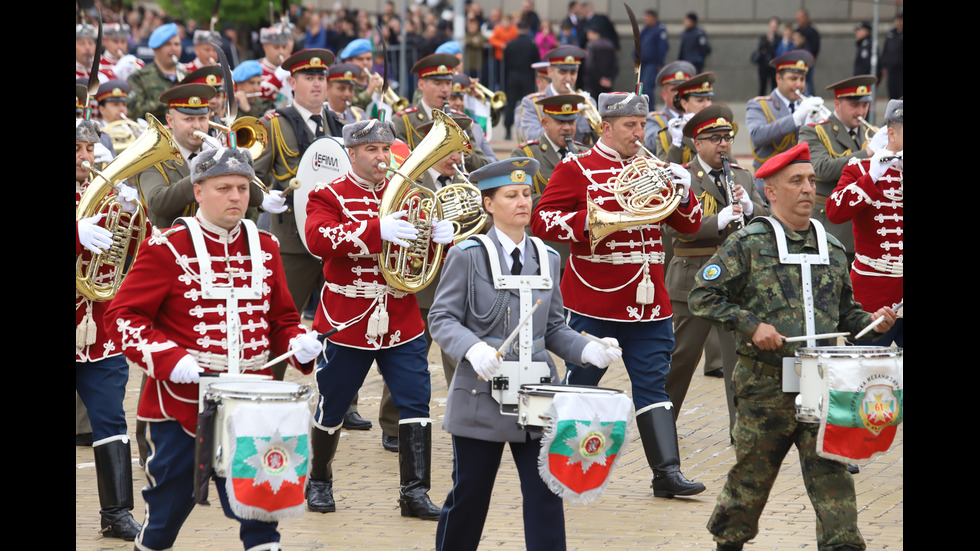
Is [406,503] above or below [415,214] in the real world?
below

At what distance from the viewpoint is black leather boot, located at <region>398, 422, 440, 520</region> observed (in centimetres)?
714

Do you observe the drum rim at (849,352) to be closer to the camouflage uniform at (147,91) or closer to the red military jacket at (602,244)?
the red military jacket at (602,244)

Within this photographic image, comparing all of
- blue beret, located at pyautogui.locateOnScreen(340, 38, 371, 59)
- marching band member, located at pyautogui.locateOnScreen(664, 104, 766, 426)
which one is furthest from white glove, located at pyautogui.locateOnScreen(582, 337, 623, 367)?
blue beret, located at pyautogui.locateOnScreen(340, 38, 371, 59)

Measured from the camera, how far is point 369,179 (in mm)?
7379

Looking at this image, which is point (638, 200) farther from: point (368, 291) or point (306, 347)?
point (306, 347)

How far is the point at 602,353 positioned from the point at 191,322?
67.4 inches

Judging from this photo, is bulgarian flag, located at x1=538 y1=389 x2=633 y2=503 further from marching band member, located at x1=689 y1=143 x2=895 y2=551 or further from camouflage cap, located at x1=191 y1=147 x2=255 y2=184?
camouflage cap, located at x1=191 y1=147 x2=255 y2=184

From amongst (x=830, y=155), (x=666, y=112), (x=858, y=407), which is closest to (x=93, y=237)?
(x=858, y=407)

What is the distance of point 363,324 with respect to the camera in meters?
7.25

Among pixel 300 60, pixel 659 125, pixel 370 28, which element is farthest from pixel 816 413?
pixel 370 28

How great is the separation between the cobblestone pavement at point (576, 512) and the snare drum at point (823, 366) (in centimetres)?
122

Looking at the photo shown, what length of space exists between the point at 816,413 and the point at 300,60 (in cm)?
535

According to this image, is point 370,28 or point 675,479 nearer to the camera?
point 675,479

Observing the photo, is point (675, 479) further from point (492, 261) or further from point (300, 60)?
point (300, 60)
